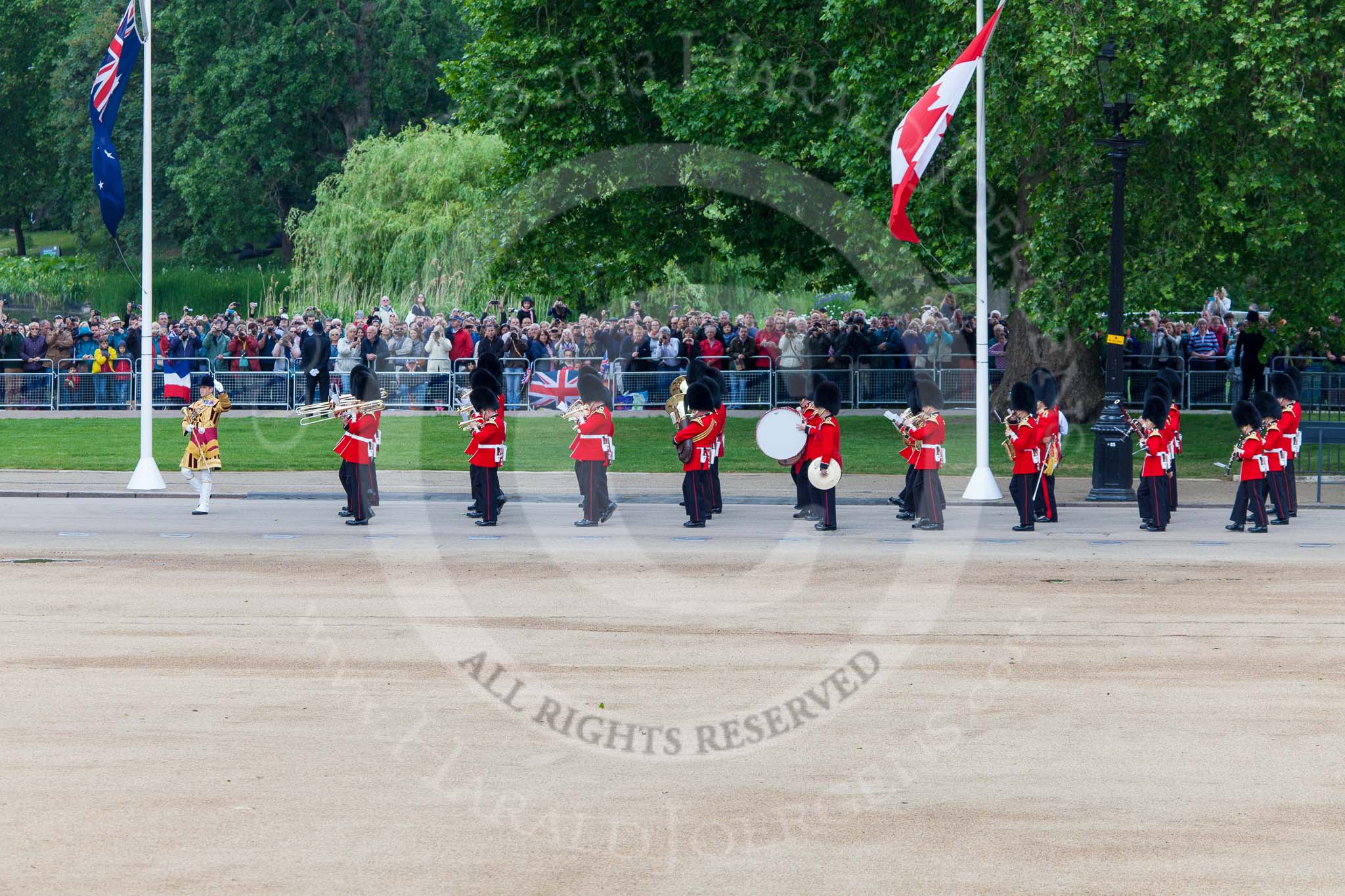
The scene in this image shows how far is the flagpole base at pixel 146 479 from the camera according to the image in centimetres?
2222

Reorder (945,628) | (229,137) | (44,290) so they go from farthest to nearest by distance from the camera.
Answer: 1. (229,137)
2. (44,290)
3. (945,628)

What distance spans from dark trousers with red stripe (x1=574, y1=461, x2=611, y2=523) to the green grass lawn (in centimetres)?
524

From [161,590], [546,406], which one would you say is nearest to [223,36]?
[546,406]

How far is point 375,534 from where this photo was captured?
712 inches

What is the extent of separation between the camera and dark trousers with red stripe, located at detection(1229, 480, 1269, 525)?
18.6 m

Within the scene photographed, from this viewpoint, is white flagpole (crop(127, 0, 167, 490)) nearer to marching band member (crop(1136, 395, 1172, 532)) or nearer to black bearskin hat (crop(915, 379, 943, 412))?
black bearskin hat (crop(915, 379, 943, 412))

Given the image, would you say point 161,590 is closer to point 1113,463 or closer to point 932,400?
point 932,400

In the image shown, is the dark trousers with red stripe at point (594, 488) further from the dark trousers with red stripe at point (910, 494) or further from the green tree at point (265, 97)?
the green tree at point (265, 97)

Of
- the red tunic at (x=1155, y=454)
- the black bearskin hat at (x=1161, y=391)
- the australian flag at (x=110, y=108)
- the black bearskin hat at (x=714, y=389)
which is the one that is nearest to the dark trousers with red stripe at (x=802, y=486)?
the black bearskin hat at (x=714, y=389)

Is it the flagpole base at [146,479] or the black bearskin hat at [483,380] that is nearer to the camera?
the black bearskin hat at [483,380]

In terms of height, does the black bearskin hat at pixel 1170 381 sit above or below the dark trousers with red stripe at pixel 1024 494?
above

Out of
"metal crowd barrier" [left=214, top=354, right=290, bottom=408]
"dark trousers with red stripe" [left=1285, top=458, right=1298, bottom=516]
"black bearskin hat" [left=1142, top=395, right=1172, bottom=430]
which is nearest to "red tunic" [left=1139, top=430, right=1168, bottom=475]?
"black bearskin hat" [left=1142, top=395, right=1172, bottom=430]

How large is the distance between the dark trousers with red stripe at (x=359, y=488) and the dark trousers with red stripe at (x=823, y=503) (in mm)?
5080

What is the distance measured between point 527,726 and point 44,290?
5196 cm
